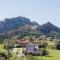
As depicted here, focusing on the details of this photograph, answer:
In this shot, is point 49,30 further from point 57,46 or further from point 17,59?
point 17,59

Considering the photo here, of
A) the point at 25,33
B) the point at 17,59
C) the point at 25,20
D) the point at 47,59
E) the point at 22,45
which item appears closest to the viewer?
the point at 17,59

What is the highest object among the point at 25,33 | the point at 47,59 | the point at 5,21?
the point at 5,21

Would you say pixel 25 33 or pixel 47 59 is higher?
pixel 25 33

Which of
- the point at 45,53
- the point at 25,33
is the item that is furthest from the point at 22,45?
the point at 25,33

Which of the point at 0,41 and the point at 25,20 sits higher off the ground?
the point at 25,20

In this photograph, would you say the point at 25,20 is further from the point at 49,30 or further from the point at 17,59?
the point at 17,59

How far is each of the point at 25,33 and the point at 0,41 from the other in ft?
104

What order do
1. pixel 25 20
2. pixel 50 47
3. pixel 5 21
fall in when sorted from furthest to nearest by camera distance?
1. pixel 25 20
2. pixel 5 21
3. pixel 50 47

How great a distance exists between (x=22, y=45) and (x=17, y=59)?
114ft

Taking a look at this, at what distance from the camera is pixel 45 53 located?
46.0 m

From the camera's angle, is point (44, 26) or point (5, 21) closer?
point (44, 26)

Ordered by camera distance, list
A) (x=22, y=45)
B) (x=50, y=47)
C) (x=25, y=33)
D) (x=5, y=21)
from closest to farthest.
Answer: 1. (x=50, y=47)
2. (x=22, y=45)
3. (x=25, y=33)
4. (x=5, y=21)

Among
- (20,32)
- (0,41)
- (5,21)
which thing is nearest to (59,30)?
(5,21)

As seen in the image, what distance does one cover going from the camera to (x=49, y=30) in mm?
136125
